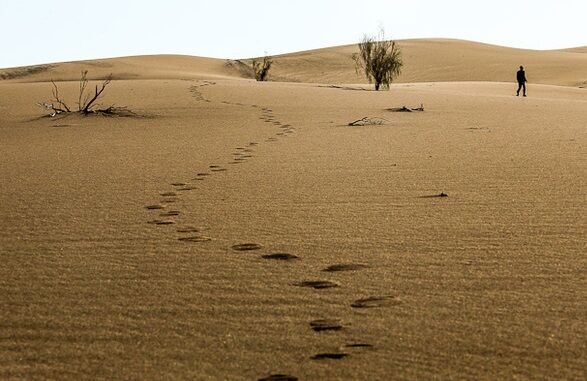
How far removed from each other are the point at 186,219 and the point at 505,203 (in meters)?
1.56

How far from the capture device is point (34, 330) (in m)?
2.70

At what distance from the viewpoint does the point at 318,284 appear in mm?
3115

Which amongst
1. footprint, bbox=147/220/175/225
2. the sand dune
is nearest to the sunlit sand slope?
footprint, bbox=147/220/175/225

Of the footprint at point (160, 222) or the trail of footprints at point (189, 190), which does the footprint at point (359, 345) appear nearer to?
the trail of footprints at point (189, 190)

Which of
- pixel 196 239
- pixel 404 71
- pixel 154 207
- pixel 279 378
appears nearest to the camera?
pixel 279 378

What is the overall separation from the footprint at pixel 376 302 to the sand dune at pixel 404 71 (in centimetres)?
3399

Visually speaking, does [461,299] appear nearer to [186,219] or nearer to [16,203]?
[186,219]

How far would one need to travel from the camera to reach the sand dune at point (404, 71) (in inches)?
1596

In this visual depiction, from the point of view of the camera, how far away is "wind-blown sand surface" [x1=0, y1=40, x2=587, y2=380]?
2439 mm

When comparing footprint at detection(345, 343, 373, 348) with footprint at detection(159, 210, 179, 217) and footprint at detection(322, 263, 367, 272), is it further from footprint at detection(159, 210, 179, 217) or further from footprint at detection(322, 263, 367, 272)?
footprint at detection(159, 210, 179, 217)

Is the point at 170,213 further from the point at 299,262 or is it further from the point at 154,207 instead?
the point at 299,262

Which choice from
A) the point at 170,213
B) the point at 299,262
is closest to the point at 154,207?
the point at 170,213

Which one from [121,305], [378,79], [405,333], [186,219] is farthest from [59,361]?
[378,79]

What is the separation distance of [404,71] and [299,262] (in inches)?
1752
